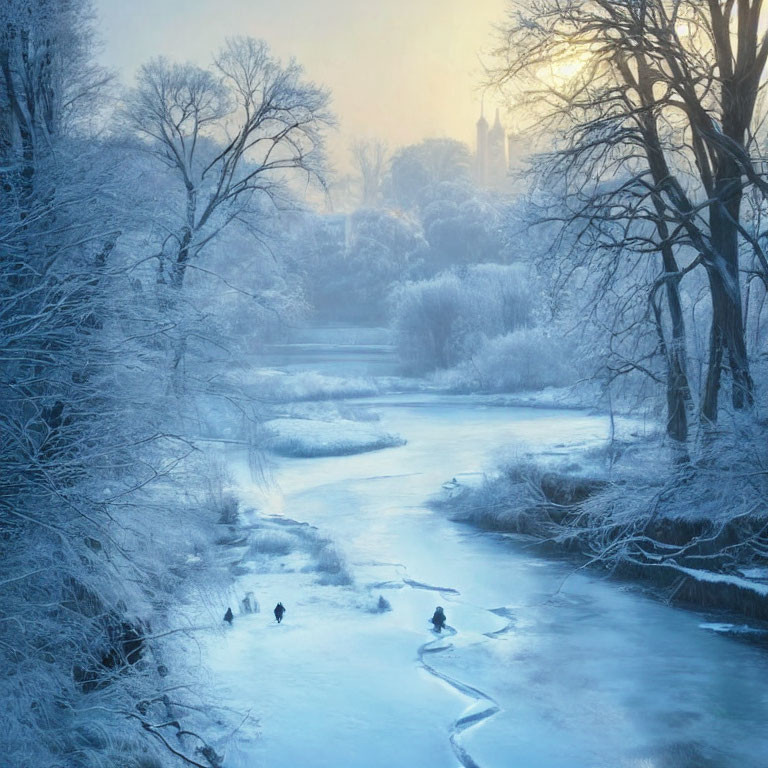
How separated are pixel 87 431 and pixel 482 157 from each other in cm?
3397

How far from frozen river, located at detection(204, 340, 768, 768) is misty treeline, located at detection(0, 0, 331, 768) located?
69 cm

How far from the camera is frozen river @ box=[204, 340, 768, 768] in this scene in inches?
192

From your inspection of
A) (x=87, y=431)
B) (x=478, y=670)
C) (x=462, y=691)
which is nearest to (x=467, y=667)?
(x=478, y=670)

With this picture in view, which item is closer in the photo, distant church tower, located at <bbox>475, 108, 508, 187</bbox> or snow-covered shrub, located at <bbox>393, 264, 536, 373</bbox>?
snow-covered shrub, located at <bbox>393, 264, 536, 373</bbox>

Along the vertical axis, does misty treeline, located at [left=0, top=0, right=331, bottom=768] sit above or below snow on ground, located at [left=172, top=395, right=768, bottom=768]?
above

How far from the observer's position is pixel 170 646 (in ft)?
16.8

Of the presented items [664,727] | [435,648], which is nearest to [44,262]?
[435,648]

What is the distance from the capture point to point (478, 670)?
238 inches

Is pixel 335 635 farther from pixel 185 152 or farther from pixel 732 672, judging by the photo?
pixel 185 152

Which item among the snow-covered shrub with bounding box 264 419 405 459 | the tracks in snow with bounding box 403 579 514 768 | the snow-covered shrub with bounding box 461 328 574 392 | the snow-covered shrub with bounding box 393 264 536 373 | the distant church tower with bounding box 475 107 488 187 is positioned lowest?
the tracks in snow with bounding box 403 579 514 768

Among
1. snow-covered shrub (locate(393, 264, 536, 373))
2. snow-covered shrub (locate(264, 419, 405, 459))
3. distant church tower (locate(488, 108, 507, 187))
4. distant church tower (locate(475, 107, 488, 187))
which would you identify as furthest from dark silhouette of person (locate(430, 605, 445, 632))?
distant church tower (locate(488, 108, 507, 187))

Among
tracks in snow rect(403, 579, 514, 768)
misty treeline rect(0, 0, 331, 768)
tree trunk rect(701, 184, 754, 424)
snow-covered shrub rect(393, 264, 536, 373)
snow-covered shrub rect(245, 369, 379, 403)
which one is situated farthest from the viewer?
snow-covered shrub rect(393, 264, 536, 373)

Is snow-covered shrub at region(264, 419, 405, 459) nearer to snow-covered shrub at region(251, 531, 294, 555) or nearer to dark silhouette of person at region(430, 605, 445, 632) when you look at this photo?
snow-covered shrub at region(251, 531, 294, 555)

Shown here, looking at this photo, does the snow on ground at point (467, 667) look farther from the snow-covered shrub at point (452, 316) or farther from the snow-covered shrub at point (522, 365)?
the snow-covered shrub at point (452, 316)
